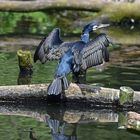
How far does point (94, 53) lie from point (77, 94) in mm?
696

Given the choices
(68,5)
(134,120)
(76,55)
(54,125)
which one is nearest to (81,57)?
(76,55)

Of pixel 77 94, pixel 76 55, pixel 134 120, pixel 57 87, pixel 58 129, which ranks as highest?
pixel 76 55

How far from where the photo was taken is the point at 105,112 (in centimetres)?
851

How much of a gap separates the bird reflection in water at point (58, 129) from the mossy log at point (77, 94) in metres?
0.45

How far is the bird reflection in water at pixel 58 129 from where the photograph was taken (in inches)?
289

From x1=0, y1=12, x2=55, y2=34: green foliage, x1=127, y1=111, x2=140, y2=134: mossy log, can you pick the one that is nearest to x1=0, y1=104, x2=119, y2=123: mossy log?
x1=127, y1=111, x2=140, y2=134: mossy log

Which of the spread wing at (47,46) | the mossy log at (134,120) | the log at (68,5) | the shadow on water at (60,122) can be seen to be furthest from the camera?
the log at (68,5)

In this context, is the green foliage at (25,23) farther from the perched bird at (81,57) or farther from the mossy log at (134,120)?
the mossy log at (134,120)

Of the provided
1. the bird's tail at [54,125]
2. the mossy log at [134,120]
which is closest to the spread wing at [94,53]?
the bird's tail at [54,125]

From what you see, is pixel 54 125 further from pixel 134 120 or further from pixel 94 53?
pixel 94 53

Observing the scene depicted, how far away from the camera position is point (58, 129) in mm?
7715

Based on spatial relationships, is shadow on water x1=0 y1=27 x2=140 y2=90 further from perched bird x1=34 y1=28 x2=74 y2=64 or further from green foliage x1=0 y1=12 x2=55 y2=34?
green foliage x1=0 y1=12 x2=55 y2=34

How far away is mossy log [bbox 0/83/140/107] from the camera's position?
8500 mm

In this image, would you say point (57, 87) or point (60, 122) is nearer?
point (60, 122)
